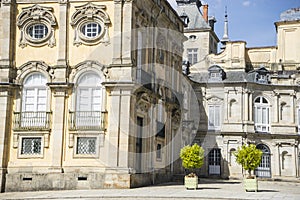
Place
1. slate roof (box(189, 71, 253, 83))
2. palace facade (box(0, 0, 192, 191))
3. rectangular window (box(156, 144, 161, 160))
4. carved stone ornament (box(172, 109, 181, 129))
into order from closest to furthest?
1. palace facade (box(0, 0, 192, 191))
2. rectangular window (box(156, 144, 161, 160))
3. carved stone ornament (box(172, 109, 181, 129))
4. slate roof (box(189, 71, 253, 83))

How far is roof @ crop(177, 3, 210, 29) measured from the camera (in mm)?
53781

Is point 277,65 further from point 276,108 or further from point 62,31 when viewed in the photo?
point 62,31

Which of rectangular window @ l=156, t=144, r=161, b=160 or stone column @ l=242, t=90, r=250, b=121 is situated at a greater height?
stone column @ l=242, t=90, r=250, b=121

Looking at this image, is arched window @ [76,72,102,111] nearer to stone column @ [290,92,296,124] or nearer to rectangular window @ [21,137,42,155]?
rectangular window @ [21,137,42,155]

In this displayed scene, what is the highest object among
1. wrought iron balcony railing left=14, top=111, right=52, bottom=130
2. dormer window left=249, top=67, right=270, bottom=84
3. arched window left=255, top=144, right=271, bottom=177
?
dormer window left=249, top=67, right=270, bottom=84

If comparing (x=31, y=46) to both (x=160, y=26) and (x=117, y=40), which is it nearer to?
(x=117, y=40)

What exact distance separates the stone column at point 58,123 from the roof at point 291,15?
2771cm

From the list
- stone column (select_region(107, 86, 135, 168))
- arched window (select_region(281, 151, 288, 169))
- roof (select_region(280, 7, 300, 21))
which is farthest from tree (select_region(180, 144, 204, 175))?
roof (select_region(280, 7, 300, 21))

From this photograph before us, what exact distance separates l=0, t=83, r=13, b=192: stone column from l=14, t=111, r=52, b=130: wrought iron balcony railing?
37 centimetres

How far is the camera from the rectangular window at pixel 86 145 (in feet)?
75.4

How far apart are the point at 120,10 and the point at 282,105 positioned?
21.9 metres

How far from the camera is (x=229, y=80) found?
41750 millimetres

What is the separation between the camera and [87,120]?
914 inches

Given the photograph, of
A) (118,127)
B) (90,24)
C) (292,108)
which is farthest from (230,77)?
(118,127)
